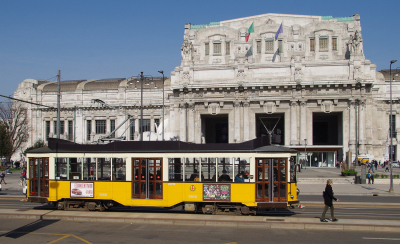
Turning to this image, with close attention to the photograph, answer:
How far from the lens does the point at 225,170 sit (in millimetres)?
17953

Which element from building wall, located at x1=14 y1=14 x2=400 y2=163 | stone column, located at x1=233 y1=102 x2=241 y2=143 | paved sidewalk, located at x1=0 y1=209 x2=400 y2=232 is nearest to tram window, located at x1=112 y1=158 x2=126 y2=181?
paved sidewalk, located at x1=0 y1=209 x2=400 y2=232

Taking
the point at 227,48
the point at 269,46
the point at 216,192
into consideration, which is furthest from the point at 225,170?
the point at 227,48

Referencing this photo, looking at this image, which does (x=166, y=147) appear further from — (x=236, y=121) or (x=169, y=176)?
(x=236, y=121)

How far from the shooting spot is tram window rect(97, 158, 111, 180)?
1891cm

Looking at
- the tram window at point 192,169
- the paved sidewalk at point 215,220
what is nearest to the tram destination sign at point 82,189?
the paved sidewalk at point 215,220

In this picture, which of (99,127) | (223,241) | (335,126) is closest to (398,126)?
(335,126)

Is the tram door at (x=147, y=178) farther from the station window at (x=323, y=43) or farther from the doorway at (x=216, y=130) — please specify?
the doorway at (x=216, y=130)

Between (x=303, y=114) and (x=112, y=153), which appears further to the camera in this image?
(x=303, y=114)

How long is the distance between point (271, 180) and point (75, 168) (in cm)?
925

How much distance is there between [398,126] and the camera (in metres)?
71.7

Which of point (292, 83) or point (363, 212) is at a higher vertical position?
point (292, 83)

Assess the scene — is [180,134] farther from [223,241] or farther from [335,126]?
[223,241]

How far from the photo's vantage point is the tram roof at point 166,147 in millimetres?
17781

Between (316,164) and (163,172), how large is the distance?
5035 cm
